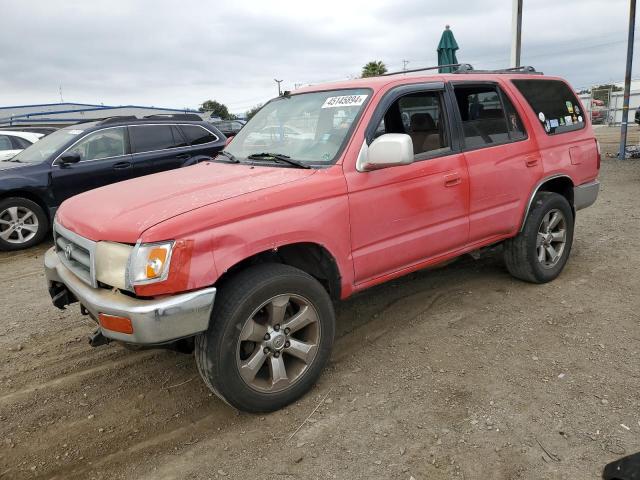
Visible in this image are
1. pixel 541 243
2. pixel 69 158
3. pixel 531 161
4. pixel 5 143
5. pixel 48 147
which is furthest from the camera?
pixel 5 143

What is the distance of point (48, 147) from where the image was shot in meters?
7.53

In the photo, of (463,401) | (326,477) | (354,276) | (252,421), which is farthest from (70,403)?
(463,401)

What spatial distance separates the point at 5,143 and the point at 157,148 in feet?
15.7

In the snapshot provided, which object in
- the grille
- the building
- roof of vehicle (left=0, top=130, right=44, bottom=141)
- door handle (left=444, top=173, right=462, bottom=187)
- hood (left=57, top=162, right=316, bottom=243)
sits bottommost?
the grille

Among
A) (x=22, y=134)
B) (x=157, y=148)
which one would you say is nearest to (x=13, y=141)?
(x=22, y=134)

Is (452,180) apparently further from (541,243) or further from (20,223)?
(20,223)

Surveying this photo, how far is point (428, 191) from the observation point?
350 cm

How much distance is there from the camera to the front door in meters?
3.20

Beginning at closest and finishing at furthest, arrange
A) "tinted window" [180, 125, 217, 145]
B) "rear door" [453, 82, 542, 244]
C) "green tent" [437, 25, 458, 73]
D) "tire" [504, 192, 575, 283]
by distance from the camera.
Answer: "rear door" [453, 82, 542, 244], "tire" [504, 192, 575, 283], "tinted window" [180, 125, 217, 145], "green tent" [437, 25, 458, 73]

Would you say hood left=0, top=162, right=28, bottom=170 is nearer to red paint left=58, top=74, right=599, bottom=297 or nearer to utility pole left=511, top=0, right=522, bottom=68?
red paint left=58, top=74, right=599, bottom=297

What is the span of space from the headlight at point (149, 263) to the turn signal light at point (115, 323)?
20 centimetres

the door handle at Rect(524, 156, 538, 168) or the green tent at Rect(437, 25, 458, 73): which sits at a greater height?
the green tent at Rect(437, 25, 458, 73)

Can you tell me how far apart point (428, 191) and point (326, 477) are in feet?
6.57

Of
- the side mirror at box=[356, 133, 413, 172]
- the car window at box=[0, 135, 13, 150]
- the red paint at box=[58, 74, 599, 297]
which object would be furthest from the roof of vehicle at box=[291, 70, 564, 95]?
the car window at box=[0, 135, 13, 150]
